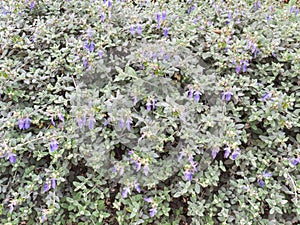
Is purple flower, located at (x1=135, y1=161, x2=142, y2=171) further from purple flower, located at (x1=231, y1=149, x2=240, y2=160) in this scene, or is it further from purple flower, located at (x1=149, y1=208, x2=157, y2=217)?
purple flower, located at (x1=231, y1=149, x2=240, y2=160)

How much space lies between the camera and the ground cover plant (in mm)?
1695

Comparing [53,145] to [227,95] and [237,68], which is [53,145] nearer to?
[227,95]

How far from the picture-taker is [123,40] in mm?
2059

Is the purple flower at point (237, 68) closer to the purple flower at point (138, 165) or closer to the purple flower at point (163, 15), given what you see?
the purple flower at point (163, 15)

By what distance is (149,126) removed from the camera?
166 centimetres

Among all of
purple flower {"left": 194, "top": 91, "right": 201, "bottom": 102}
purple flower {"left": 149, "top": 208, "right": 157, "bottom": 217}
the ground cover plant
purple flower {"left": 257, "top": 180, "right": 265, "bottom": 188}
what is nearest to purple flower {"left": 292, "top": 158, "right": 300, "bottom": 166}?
the ground cover plant

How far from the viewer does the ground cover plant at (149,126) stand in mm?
1695

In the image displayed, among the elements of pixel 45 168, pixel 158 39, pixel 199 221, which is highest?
pixel 158 39

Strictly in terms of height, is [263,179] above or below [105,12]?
below

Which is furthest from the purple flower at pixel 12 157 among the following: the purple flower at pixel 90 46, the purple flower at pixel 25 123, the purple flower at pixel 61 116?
the purple flower at pixel 90 46

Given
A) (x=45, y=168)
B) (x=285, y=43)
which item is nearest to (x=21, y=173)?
(x=45, y=168)

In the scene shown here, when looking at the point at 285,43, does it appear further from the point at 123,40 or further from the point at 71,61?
the point at 71,61

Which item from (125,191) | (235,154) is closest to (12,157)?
(125,191)

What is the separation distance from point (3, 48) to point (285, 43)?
1558mm
